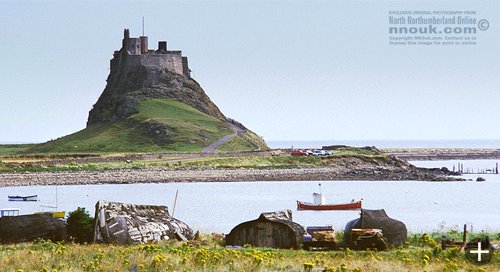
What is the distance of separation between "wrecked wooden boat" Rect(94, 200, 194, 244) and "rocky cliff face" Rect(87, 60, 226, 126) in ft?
477

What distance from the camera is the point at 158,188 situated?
93500 millimetres

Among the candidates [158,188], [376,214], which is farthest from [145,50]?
[376,214]

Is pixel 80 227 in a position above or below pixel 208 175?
above

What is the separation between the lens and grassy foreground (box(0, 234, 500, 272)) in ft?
67.5

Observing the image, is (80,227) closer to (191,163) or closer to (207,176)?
(207,176)

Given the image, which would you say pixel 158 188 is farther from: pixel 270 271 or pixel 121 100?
pixel 121 100

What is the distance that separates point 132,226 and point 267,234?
447 centimetres

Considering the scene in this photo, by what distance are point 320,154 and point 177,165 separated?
26.9 meters

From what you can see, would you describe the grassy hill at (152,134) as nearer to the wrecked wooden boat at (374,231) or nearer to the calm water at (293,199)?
the calm water at (293,199)

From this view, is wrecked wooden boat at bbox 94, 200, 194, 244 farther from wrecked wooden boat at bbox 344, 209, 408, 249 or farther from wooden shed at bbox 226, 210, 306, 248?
wrecked wooden boat at bbox 344, 209, 408, 249

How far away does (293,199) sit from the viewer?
83062 millimetres

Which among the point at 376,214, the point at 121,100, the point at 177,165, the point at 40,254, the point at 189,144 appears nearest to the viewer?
the point at 40,254

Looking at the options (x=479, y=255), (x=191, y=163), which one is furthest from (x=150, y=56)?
(x=479, y=255)

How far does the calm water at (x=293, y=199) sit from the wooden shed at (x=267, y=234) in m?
18.8
